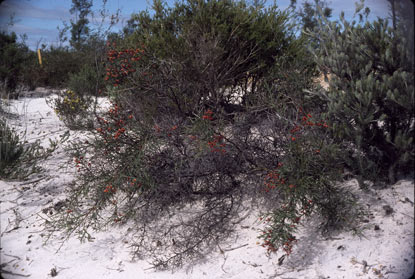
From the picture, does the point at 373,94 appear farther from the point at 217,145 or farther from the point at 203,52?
the point at 203,52

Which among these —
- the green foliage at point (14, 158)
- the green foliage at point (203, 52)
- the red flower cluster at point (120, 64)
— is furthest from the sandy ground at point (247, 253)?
the red flower cluster at point (120, 64)

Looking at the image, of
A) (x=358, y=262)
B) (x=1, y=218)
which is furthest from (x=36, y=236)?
(x=358, y=262)

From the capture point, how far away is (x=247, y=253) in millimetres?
3279

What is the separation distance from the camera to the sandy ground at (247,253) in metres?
2.76

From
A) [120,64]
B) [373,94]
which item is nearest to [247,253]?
[373,94]

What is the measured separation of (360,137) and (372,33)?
95 centimetres

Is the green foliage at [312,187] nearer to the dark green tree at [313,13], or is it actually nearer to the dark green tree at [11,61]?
the dark green tree at [313,13]

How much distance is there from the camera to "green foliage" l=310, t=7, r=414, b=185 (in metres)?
2.72

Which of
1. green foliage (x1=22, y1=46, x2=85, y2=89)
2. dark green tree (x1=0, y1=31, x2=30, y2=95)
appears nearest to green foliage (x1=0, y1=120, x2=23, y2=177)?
dark green tree (x1=0, y1=31, x2=30, y2=95)

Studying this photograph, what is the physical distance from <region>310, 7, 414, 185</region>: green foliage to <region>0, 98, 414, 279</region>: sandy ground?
273 millimetres

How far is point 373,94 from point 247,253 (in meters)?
1.75

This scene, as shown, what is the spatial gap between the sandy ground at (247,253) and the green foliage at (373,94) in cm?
27

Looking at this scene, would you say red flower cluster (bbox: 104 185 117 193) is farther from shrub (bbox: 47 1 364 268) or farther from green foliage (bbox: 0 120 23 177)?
green foliage (bbox: 0 120 23 177)

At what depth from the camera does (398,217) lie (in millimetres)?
2859
